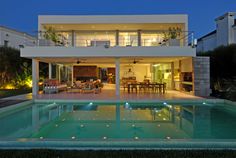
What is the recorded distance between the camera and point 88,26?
21.4 metres

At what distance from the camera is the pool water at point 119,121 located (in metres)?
A: 7.34

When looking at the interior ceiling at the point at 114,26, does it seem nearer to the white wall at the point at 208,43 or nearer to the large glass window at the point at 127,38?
the large glass window at the point at 127,38

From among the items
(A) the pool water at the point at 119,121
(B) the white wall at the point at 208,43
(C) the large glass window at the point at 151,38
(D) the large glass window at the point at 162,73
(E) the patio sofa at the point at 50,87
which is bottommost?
(A) the pool water at the point at 119,121

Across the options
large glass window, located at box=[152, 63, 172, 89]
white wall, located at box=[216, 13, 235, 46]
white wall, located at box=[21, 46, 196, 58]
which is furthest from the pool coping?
white wall, located at box=[216, 13, 235, 46]

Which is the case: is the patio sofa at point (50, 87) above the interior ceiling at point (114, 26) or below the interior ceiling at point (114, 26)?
below

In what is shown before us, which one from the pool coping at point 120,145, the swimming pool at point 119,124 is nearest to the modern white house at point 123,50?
the swimming pool at point 119,124

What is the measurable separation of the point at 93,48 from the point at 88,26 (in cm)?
581

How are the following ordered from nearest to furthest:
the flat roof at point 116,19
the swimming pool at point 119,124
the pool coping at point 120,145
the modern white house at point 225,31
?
the pool coping at point 120,145, the swimming pool at point 119,124, the flat roof at point 116,19, the modern white house at point 225,31

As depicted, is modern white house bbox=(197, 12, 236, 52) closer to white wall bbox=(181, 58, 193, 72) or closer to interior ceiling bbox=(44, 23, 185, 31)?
interior ceiling bbox=(44, 23, 185, 31)

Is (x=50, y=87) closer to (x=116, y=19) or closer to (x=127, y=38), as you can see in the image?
(x=116, y=19)

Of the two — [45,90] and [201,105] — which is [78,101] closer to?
[45,90]
